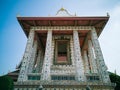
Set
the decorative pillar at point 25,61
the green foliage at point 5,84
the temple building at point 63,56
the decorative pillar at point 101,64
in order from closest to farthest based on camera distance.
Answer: the green foliage at point 5,84
the temple building at point 63,56
the decorative pillar at point 101,64
the decorative pillar at point 25,61

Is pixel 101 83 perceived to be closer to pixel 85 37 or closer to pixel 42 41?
pixel 85 37

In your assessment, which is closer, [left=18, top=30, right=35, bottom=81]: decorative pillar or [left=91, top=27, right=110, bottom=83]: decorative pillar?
[left=91, top=27, right=110, bottom=83]: decorative pillar

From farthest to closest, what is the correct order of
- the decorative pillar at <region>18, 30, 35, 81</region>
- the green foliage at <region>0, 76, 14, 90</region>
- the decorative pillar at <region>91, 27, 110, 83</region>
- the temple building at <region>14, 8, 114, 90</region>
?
the decorative pillar at <region>18, 30, 35, 81</region> < the decorative pillar at <region>91, 27, 110, 83</region> < the temple building at <region>14, 8, 114, 90</region> < the green foliage at <region>0, 76, 14, 90</region>

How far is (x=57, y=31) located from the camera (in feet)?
53.4

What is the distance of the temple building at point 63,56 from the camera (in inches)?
432

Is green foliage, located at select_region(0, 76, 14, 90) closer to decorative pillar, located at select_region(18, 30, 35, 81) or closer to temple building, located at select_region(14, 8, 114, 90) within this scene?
temple building, located at select_region(14, 8, 114, 90)

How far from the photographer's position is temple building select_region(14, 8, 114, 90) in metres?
11.0

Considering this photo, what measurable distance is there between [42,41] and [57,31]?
11.6 ft

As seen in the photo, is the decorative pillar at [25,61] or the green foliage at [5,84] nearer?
the green foliage at [5,84]

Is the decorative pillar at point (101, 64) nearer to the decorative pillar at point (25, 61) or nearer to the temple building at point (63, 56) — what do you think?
the temple building at point (63, 56)

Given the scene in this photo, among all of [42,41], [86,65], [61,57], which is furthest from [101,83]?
[42,41]

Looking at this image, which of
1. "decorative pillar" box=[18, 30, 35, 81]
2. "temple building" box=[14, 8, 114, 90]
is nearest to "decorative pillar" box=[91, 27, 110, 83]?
"temple building" box=[14, 8, 114, 90]

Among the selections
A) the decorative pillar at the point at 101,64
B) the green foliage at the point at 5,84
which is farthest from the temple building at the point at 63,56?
the green foliage at the point at 5,84

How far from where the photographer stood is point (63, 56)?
17.8 metres
